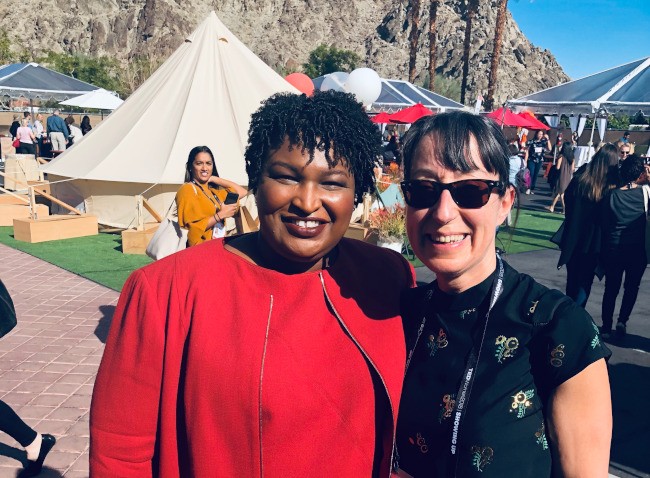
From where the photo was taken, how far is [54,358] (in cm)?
543

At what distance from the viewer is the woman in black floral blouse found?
4.59 feet

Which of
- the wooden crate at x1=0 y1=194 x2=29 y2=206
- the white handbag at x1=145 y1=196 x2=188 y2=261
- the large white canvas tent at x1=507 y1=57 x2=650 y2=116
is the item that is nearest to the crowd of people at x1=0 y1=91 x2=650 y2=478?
the white handbag at x1=145 y1=196 x2=188 y2=261

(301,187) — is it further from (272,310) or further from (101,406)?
(101,406)

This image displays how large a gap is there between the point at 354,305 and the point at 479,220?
0.46 metres

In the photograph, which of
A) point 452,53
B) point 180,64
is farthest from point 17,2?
point 180,64

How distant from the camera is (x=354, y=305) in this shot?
1.71 meters

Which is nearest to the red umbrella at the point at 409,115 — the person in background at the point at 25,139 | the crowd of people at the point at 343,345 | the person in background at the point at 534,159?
the person in background at the point at 534,159

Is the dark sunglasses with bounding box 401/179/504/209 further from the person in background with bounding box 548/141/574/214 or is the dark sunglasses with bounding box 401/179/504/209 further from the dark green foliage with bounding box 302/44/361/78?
the dark green foliage with bounding box 302/44/361/78

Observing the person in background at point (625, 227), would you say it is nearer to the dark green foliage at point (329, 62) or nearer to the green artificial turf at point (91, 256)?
the green artificial turf at point (91, 256)

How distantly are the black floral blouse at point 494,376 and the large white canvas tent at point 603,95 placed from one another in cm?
1187

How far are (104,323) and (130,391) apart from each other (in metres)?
5.40

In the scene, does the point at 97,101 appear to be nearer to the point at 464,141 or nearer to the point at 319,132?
the point at 319,132

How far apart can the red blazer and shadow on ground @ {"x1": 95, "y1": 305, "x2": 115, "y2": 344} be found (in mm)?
4756

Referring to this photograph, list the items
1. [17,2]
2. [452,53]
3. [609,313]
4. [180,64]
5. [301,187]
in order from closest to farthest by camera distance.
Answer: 1. [301,187]
2. [609,313]
3. [180,64]
4. [17,2]
5. [452,53]
